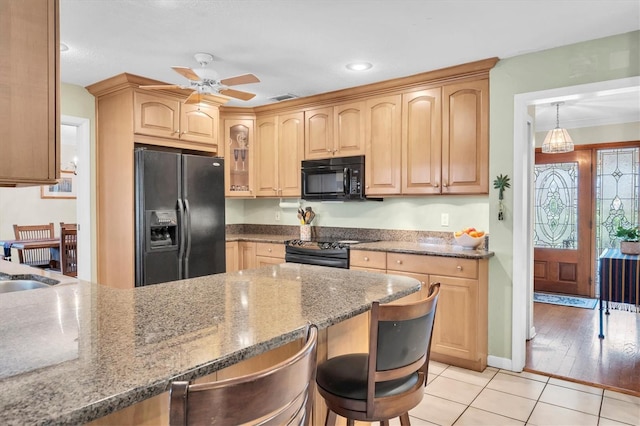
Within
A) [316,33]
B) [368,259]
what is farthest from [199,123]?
[368,259]

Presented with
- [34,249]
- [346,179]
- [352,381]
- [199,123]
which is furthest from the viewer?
[34,249]

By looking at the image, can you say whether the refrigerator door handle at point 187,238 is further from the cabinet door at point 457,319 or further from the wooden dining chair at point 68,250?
the cabinet door at point 457,319

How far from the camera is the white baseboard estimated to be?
10.5ft

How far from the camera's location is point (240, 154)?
4.80m

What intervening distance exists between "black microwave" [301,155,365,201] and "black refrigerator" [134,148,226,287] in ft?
2.94

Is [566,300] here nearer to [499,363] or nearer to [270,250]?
[499,363]

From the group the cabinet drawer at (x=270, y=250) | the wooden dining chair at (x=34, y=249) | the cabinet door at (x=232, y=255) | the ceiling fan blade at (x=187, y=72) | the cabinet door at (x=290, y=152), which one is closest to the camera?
the ceiling fan blade at (x=187, y=72)

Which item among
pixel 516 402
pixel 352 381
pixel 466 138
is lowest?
pixel 516 402

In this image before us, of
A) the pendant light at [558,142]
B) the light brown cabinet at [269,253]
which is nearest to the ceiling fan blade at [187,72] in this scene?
the light brown cabinet at [269,253]

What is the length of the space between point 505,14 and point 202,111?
115 inches

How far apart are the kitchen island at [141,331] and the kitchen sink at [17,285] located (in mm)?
364

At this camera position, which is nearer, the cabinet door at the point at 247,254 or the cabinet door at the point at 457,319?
the cabinet door at the point at 457,319

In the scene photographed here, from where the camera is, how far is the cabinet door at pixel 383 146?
379 centimetres

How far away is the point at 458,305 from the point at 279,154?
8.11ft
